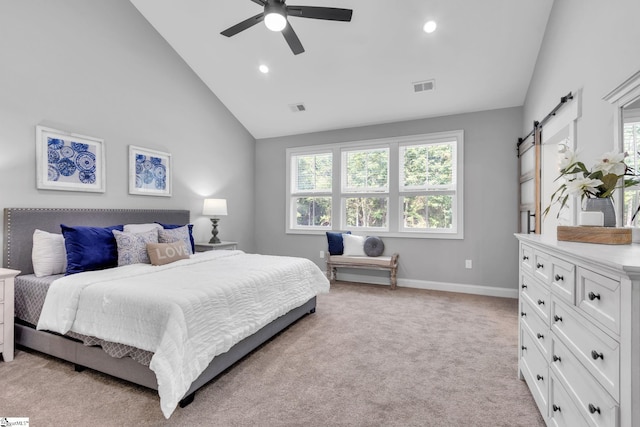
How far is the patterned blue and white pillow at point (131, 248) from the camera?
3006mm

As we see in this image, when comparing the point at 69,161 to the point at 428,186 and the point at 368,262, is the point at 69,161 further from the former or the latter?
the point at 428,186

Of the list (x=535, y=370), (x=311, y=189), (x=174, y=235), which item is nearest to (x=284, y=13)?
(x=174, y=235)

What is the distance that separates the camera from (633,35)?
184 centimetres

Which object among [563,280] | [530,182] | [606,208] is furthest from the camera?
[530,182]

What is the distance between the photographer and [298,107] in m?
5.04

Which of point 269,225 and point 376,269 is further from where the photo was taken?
point 269,225

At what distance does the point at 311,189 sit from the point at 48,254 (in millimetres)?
3753

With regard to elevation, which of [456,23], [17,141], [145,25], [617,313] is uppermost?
[145,25]

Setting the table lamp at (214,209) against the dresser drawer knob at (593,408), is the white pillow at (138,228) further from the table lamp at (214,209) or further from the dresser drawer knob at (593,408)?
the dresser drawer knob at (593,408)

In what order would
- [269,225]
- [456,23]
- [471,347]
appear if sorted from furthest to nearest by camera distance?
[269,225], [456,23], [471,347]

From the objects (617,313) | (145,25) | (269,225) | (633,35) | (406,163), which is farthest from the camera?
(269,225)

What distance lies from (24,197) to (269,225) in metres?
3.54

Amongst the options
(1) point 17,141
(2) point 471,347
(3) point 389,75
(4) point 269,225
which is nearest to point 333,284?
(4) point 269,225

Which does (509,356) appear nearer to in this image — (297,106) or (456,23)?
(456,23)
